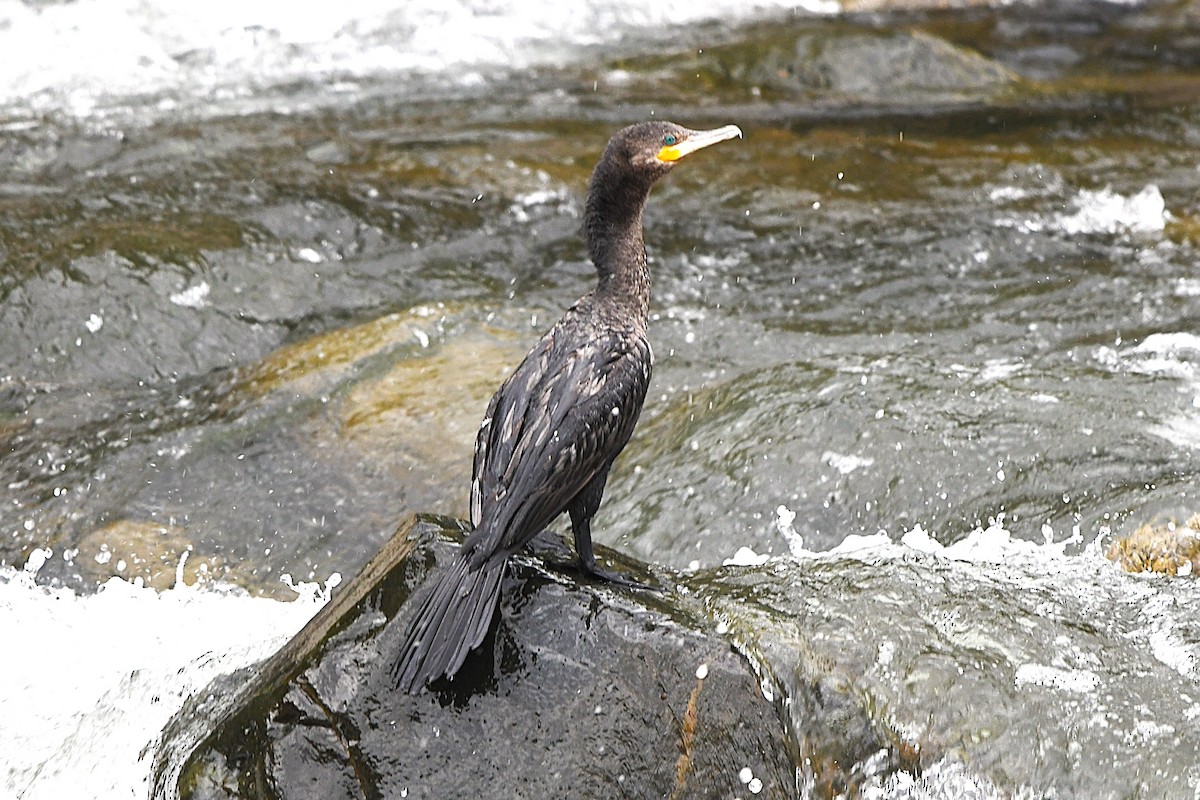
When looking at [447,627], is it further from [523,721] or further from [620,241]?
[620,241]

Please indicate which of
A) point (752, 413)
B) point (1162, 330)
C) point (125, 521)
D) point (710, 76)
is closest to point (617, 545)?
point (752, 413)

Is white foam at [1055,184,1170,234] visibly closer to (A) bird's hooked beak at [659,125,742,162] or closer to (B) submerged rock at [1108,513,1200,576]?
(B) submerged rock at [1108,513,1200,576]

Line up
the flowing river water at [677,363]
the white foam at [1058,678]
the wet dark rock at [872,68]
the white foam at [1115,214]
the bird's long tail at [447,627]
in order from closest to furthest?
1. the bird's long tail at [447,627]
2. the white foam at [1058,678]
3. the flowing river water at [677,363]
4. the white foam at [1115,214]
5. the wet dark rock at [872,68]

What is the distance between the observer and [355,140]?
8.97 metres

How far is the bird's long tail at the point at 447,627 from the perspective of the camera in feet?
10.0

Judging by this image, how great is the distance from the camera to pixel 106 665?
446 centimetres

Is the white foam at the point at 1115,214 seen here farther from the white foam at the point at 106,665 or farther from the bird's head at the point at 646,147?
the white foam at the point at 106,665

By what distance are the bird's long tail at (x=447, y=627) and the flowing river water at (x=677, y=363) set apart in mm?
720

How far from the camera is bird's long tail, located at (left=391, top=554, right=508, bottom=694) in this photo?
305 centimetres

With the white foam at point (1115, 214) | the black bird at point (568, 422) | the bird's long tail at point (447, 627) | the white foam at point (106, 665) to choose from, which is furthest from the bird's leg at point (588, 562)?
the white foam at point (1115, 214)

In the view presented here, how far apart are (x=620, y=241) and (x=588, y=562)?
1279mm

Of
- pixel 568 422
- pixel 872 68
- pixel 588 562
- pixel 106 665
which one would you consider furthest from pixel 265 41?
pixel 588 562

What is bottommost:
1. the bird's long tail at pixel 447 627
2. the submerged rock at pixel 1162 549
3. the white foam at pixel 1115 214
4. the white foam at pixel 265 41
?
the white foam at pixel 1115 214

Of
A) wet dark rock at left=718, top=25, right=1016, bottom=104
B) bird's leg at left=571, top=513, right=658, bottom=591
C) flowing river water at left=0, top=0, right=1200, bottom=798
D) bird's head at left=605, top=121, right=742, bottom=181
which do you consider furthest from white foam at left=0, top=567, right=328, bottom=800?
wet dark rock at left=718, top=25, right=1016, bottom=104
